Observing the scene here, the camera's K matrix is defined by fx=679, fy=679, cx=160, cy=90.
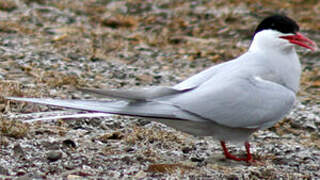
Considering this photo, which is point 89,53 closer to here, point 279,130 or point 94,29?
point 94,29

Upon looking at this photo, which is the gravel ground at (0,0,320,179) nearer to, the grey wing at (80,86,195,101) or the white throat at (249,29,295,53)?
the grey wing at (80,86,195,101)

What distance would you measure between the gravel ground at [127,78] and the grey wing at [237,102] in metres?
0.25

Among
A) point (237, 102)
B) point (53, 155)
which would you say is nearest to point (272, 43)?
point (237, 102)

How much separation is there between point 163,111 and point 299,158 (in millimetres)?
878

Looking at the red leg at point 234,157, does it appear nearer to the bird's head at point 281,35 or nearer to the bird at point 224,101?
the bird at point 224,101

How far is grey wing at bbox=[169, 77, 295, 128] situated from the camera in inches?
140

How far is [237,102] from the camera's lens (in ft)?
11.8

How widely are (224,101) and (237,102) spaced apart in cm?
7

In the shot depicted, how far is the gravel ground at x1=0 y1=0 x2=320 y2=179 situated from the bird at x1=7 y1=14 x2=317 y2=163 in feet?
0.63

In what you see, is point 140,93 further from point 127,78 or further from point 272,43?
point 127,78

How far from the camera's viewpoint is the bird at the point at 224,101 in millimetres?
3498

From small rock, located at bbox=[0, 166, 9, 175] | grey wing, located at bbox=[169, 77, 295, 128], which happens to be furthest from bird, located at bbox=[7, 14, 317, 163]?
small rock, located at bbox=[0, 166, 9, 175]

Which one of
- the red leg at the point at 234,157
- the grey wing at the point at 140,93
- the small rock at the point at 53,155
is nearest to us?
the grey wing at the point at 140,93

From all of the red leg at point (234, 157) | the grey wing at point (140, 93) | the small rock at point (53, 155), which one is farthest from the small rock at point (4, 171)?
the red leg at point (234, 157)
